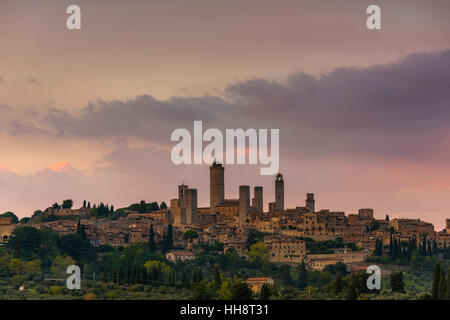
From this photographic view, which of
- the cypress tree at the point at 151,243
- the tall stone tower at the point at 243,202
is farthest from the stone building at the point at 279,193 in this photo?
the cypress tree at the point at 151,243

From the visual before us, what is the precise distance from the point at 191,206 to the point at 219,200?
4934 millimetres

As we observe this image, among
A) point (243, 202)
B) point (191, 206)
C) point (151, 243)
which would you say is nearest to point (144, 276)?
point (151, 243)

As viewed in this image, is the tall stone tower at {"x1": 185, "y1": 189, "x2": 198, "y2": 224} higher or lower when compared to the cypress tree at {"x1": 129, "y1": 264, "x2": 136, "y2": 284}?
higher

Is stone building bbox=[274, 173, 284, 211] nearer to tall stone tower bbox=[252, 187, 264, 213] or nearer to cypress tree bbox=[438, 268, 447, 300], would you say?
tall stone tower bbox=[252, 187, 264, 213]

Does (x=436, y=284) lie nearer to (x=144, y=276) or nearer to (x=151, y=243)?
(x=144, y=276)

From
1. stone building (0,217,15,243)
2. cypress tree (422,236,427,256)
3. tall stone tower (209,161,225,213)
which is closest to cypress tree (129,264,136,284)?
stone building (0,217,15,243)

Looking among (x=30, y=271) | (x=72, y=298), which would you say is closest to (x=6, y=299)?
(x=72, y=298)

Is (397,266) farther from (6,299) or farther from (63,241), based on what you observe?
(6,299)

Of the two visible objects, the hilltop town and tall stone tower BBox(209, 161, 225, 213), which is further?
tall stone tower BBox(209, 161, 225, 213)

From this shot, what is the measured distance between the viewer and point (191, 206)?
95.2 meters

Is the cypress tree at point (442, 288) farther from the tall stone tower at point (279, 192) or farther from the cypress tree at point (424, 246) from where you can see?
the tall stone tower at point (279, 192)

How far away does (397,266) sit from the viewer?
Result: 8125cm

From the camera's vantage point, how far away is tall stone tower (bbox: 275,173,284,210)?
317 ft
